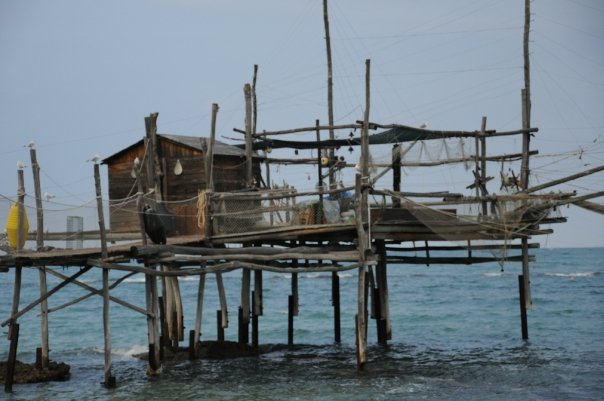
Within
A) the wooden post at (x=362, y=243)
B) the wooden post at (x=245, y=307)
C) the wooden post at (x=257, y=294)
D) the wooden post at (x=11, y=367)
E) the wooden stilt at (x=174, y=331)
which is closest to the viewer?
the wooden post at (x=362, y=243)

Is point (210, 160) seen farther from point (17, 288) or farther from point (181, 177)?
point (17, 288)

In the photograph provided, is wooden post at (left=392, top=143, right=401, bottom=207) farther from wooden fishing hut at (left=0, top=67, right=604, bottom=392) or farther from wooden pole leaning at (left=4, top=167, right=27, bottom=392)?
wooden pole leaning at (left=4, top=167, right=27, bottom=392)

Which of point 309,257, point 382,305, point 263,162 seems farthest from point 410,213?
point 263,162

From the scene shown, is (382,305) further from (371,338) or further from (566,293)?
(566,293)

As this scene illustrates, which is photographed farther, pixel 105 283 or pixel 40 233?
pixel 40 233

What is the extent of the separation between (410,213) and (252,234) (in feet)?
11.9

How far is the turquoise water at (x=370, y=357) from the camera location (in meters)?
20.2

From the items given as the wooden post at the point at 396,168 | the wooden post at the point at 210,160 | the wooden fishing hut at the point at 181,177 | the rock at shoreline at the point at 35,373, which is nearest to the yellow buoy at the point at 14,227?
the rock at shoreline at the point at 35,373

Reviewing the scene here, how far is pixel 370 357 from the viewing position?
25.2m

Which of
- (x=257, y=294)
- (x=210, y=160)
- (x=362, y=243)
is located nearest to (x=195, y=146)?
(x=210, y=160)

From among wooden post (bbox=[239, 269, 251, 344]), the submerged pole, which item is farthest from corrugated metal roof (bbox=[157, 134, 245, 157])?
the submerged pole

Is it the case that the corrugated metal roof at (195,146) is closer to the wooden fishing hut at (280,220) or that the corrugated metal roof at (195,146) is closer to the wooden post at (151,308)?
the wooden fishing hut at (280,220)

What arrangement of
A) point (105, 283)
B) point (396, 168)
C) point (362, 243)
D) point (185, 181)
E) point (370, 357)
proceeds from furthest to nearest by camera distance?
1. point (370, 357)
2. point (185, 181)
3. point (396, 168)
4. point (362, 243)
5. point (105, 283)

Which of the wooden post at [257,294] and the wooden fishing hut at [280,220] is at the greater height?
the wooden fishing hut at [280,220]
